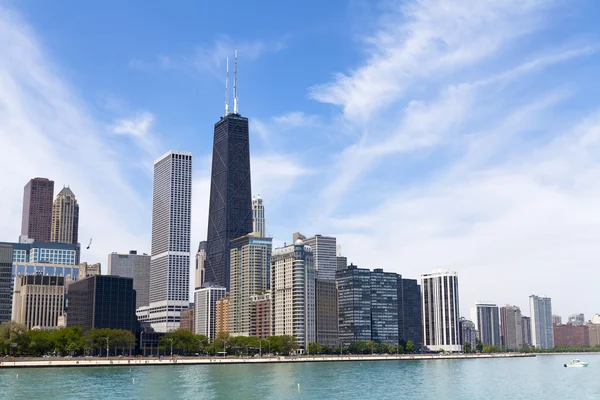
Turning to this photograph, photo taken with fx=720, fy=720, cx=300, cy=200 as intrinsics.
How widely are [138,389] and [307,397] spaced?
35496 millimetres

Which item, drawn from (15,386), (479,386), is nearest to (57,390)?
(15,386)

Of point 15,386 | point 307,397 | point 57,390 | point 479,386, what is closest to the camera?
point 307,397

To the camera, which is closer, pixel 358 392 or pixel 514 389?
pixel 358 392

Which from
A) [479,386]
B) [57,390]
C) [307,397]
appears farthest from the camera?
[479,386]

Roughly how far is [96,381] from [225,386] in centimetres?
3281

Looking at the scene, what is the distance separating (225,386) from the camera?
144625mm

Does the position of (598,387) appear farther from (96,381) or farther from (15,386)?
(15,386)

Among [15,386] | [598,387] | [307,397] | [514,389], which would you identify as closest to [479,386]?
[514,389]

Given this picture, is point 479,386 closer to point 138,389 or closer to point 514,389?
point 514,389

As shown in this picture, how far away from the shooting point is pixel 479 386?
15188 centimetres

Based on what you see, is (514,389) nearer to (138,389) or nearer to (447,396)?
(447,396)

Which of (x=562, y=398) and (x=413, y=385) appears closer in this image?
(x=562, y=398)

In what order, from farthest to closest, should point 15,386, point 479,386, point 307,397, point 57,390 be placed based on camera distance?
point 479,386 < point 15,386 < point 57,390 < point 307,397

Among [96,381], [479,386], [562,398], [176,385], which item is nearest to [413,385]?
[479,386]
